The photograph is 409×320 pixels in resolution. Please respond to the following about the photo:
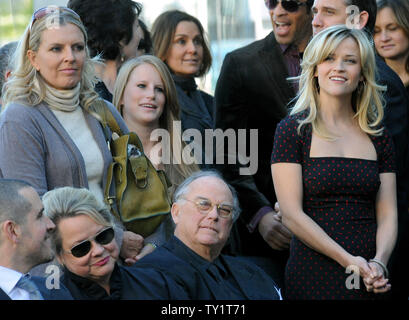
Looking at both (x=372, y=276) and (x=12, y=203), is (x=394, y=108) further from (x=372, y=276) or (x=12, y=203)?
(x=12, y=203)

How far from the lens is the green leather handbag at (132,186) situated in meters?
4.34

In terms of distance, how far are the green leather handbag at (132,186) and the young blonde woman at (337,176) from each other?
634 mm

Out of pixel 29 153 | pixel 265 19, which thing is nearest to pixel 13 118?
pixel 29 153

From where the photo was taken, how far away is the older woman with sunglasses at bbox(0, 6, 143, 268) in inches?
159

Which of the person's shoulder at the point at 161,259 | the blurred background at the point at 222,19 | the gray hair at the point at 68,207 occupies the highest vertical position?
the blurred background at the point at 222,19

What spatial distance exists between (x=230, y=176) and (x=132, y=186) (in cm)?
86

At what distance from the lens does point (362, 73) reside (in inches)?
175

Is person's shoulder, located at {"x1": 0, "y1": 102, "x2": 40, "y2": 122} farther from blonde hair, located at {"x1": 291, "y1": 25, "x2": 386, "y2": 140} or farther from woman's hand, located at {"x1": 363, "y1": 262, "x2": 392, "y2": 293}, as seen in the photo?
woman's hand, located at {"x1": 363, "y1": 262, "x2": 392, "y2": 293}

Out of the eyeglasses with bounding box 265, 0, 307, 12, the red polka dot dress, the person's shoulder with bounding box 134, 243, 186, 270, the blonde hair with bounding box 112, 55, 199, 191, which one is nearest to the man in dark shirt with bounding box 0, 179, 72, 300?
the person's shoulder with bounding box 134, 243, 186, 270

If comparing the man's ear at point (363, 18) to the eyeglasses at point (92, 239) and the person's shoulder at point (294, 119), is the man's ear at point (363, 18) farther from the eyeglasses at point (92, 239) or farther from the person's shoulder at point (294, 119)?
the eyeglasses at point (92, 239)

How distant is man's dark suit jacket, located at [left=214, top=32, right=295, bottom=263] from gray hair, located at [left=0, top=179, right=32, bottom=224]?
64.6 inches

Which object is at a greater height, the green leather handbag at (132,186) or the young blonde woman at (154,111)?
the young blonde woman at (154,111)

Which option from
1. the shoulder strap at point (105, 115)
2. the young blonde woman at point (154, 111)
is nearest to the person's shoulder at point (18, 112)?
the shoulder strap at point (105, 115)

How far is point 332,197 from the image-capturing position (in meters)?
4.20
